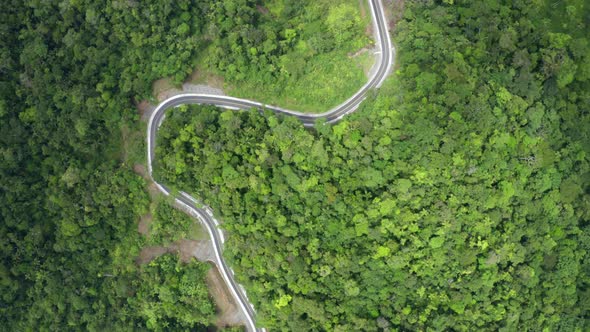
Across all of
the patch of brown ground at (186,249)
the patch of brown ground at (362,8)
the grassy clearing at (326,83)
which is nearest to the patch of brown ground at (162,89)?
the grassy clearing at (326,83)

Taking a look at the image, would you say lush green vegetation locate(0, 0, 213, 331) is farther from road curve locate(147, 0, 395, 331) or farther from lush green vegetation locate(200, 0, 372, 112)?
lush green vegetation locate(200, 0, 372, 112)

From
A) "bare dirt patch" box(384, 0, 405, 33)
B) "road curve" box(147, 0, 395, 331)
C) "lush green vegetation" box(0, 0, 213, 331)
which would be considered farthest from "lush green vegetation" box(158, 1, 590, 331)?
"lush green vegetation" box(0, 0, 213, 331)

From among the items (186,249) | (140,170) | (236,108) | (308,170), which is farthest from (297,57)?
(186,249)

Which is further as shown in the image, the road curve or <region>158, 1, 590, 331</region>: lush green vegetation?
the road curve

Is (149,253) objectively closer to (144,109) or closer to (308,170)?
(144,109)

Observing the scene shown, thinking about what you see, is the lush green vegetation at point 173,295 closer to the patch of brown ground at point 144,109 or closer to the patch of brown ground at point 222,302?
the patch of brown ground at point 222,302

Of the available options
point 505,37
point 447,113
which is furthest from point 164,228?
point 505,37
